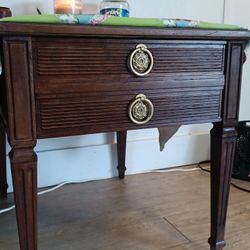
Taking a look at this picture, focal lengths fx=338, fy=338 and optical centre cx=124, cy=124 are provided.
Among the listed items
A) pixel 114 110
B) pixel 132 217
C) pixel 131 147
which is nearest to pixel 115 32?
pixel 114 110

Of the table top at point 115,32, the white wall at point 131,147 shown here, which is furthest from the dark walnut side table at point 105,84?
the white wall at point 131,147

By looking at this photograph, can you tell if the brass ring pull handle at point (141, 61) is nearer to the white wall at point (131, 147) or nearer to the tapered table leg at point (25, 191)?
the tapered table leg at point (25, 191)

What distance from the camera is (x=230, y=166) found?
2.72ft

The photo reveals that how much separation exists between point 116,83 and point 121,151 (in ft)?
2.18

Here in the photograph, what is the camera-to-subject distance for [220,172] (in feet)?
2.69

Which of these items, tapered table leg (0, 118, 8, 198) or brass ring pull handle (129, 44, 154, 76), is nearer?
brass ring pull handle (129, 44, 154, 76)

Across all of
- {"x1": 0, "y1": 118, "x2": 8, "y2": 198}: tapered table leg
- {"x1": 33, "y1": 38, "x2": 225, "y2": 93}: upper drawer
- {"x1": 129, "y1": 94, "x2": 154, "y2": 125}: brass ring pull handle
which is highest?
{"x1": 33, "y1": 38, "x2": 225, "y2": 93}: upper drawer

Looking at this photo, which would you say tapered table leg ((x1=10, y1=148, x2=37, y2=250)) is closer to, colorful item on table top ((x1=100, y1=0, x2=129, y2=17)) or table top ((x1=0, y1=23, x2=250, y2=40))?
table top ((x1=0, y1=23, x2=250, y2=40))

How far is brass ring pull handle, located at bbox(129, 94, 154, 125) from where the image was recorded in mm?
703

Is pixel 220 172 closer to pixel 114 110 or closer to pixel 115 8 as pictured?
pixel 114 110

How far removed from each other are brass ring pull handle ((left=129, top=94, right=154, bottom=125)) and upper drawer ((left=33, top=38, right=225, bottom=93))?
3 cm

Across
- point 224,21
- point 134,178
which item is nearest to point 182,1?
point 224,21

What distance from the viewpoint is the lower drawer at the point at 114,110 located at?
64cm

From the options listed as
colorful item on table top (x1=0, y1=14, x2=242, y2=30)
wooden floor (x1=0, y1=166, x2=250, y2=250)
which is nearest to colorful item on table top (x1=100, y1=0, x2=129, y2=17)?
colorful item on table top (x1=0, y1=14, x2=242, y2=30)
